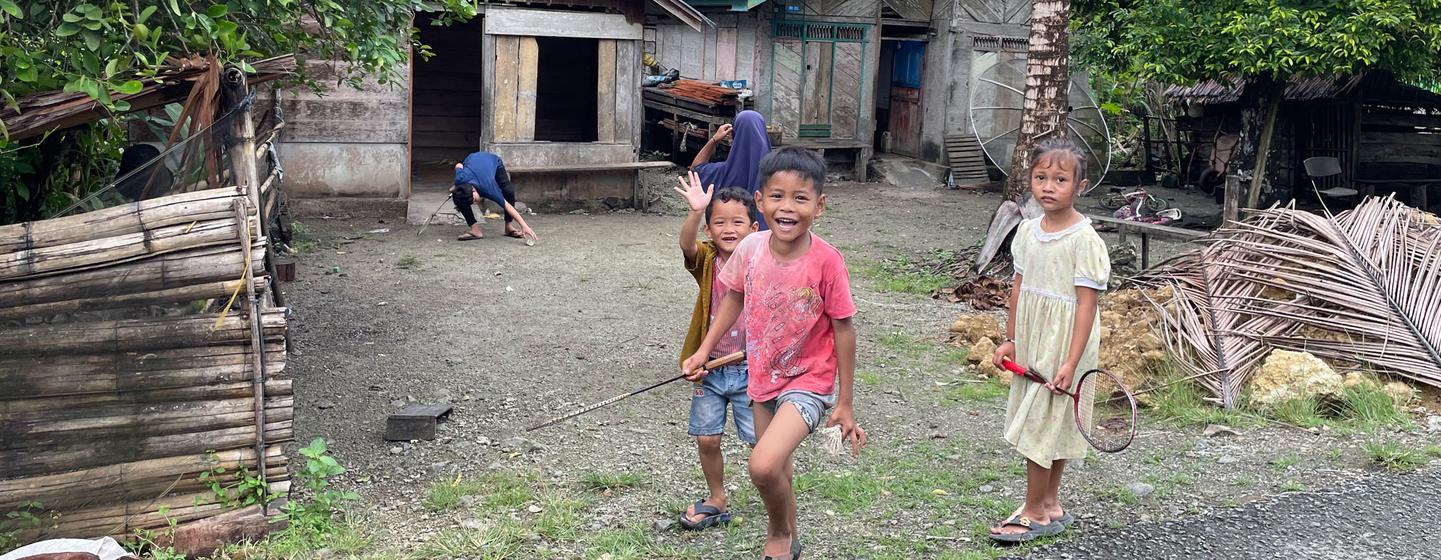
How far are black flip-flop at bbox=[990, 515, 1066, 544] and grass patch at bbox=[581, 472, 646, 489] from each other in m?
1.51

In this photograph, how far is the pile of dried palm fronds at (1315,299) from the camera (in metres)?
5.99

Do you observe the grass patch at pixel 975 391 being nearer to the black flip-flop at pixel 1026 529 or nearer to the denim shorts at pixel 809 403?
the black flip-flop at pixel 1026 529

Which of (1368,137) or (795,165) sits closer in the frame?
(795,165)

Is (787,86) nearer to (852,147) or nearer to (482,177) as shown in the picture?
(852,147)

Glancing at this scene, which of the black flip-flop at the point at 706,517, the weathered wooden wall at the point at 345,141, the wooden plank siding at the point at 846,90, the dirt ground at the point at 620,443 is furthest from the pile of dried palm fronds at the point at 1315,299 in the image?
the wooden plank siding at the point at 846,90

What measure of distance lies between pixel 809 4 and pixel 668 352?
11.2m

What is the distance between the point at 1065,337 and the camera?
160 inches

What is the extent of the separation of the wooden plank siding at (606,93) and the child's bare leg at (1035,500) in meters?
10.2

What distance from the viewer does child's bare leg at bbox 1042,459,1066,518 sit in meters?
4.25

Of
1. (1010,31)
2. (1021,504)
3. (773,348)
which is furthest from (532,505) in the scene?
(1010,31)

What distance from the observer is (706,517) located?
4406 millimetres

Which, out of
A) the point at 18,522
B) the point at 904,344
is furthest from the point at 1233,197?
the point at 18,522

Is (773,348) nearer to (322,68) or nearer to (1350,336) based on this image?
(1350,336)

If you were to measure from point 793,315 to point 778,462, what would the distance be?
0.47 metres
